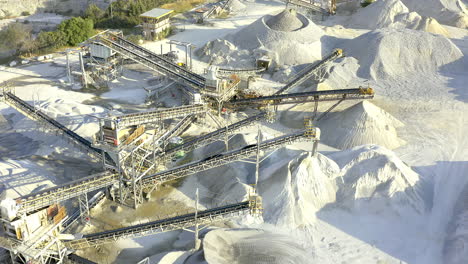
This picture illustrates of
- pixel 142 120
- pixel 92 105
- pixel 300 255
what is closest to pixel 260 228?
pixel 300 255

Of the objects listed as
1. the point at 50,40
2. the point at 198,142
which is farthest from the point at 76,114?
the point at 50,40

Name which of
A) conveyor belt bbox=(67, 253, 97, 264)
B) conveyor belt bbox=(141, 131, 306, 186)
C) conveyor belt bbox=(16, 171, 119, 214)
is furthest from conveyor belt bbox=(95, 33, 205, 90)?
conveyor belt bbox=(67, 253, 97, 264)

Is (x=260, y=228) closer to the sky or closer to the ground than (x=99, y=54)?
closer to the ground

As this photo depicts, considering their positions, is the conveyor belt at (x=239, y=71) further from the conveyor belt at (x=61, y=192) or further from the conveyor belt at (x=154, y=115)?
the conveyor belt at (x=61, y=192)

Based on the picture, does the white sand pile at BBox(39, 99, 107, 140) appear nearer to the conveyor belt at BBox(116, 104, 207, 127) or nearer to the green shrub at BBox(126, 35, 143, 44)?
the conveyor belt at BBox(116, 104, 207, 127)

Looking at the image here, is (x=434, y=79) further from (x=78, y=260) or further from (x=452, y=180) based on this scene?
(x=78, y=260)

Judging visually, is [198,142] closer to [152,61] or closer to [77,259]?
[77,259]
